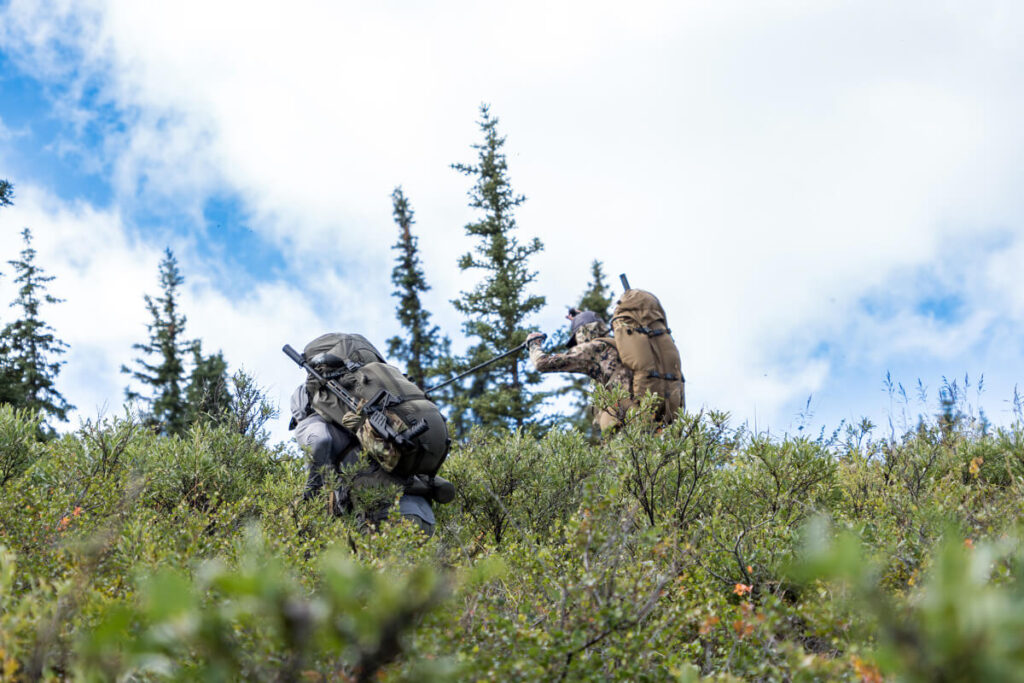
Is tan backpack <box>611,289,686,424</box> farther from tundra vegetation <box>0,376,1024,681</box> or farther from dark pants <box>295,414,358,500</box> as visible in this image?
dark pants <box>295,414,358,500</box>

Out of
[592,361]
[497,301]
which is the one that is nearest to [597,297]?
[497,301]

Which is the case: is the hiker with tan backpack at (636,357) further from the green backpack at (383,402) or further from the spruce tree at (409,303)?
the spruce tree at (409,303)

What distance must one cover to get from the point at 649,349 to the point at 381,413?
370 centimetres

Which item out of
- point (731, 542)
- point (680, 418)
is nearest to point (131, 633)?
point (731, 542)

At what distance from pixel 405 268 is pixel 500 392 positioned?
12.4 metres

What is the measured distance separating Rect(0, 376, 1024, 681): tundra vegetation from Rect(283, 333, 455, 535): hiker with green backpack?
0.54 meters

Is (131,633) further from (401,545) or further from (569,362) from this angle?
(569,362)

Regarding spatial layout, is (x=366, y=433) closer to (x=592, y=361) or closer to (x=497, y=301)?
(x=592, y=361)

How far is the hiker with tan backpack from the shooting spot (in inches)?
340

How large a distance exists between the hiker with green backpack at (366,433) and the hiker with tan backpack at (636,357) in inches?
90.5

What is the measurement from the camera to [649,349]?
8727 millimetres

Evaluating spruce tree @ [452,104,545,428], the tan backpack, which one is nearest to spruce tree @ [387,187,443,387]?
spruce tree @ [452,104,545,428]

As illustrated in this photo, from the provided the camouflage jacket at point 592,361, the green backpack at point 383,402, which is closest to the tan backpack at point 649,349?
the camouflage jacket at point 592,361

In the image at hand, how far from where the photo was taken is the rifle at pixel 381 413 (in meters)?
6.11
